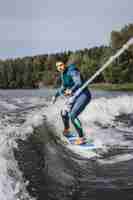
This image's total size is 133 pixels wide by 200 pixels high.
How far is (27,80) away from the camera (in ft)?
407

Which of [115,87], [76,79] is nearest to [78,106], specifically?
[76,79]

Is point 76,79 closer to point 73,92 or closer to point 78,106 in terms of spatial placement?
point 73,92

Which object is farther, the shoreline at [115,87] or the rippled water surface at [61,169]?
the shoreline at [115,87]

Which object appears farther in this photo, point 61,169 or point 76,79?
point 76,79

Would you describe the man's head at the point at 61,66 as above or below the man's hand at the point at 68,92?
above

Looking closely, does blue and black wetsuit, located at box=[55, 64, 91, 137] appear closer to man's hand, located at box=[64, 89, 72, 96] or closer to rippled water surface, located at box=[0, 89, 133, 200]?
man's hand, located at box=[64, 89, 72, 96]

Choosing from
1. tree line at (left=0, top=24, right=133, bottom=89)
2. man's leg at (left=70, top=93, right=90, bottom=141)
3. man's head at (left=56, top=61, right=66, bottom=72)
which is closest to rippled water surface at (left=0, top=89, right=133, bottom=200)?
man's leg at (left=70, top=93, right=90, bottom=141)

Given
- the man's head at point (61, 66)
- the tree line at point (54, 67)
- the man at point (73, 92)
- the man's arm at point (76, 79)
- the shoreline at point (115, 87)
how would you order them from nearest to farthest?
1. the man's arm at point (76, 79)
2. the man at point (73, 92)
3. the man's head at point (61, 66)
4. the shoreline at point (115, 87)
5. the tree line at point (54, 67)

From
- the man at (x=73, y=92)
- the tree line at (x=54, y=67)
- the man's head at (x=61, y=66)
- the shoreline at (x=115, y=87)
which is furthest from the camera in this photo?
the tree line at (x=54, y=67)

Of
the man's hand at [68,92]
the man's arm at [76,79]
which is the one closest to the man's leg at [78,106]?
the man's hand at [68,92]

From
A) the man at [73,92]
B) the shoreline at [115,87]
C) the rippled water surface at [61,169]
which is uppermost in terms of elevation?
the man at [73,92]

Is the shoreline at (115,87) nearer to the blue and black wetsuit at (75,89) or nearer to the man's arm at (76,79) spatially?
the blue and black wetsuit at (75,89)

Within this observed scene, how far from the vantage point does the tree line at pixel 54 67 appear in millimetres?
95188

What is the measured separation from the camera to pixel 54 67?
383 feet
